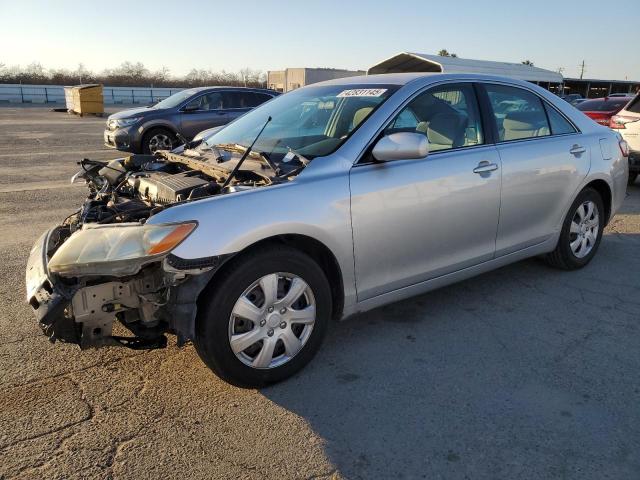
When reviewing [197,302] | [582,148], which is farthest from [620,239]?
[197,302]

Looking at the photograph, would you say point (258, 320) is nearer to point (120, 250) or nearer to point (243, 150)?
point (120, 250)

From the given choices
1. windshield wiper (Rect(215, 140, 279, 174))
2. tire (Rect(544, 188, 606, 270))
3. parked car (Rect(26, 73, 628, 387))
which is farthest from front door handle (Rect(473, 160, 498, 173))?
windshield wiper (Rect(215, 140, 279, 174))

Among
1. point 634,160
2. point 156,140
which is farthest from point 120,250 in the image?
point 156,140

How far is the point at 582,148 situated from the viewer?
4.57 metres

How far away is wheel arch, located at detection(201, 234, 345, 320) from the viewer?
279 cm

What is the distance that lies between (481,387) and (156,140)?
10.8 m

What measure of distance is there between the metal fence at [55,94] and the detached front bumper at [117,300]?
3768 centimetres

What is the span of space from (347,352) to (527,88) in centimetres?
273

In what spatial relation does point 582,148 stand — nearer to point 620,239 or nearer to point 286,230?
point 620,239

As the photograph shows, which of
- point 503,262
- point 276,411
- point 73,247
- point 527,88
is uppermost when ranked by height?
point 527,88

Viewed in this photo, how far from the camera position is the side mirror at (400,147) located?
3.15m

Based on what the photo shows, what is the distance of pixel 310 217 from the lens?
2945 millimetres

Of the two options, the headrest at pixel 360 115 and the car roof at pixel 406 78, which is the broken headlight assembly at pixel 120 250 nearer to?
the headrest at pixel 360 115

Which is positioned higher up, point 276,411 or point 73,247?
point 73,247
